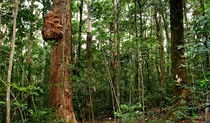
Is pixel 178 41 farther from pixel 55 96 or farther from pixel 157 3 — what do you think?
pixel 157 3

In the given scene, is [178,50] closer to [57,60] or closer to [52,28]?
[57,60]

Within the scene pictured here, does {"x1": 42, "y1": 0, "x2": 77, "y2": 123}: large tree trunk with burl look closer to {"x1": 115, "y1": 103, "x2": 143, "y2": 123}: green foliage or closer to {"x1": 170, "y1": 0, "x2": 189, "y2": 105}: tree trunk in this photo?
{"x1": 115, "y1": 103, "x2": 143, "y2": 123}: green foliage

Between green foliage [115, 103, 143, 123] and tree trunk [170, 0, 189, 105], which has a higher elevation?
tree trunk [170, 0, 189, 105]

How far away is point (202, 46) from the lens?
1943 mm

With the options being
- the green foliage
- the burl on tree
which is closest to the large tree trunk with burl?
the burl on tree

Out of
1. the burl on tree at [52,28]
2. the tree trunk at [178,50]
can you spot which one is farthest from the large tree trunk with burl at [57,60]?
the tree trunk at [178,50]

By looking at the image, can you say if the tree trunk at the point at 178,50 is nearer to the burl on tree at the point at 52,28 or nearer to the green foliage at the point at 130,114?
the green foliage at the point at 130,114

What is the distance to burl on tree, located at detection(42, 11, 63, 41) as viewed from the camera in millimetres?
5412

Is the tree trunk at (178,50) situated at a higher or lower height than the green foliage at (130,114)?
higher

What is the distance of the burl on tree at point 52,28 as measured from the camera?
5412 millimetres

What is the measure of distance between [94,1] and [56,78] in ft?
22.6

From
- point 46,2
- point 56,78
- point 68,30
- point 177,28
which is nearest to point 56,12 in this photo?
point 68,30

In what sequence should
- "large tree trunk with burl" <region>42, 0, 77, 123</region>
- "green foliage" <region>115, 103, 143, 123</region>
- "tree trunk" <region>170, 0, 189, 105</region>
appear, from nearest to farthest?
"green foliage" <region>115, 103, 143, 123</region> < "large tree trunk with burl" <region>42, 0, 77, 123</region> < "tree trunk" <region>170, 0, 189, 105</region>

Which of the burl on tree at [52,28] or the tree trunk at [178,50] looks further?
the tree trunk at [178,50]
